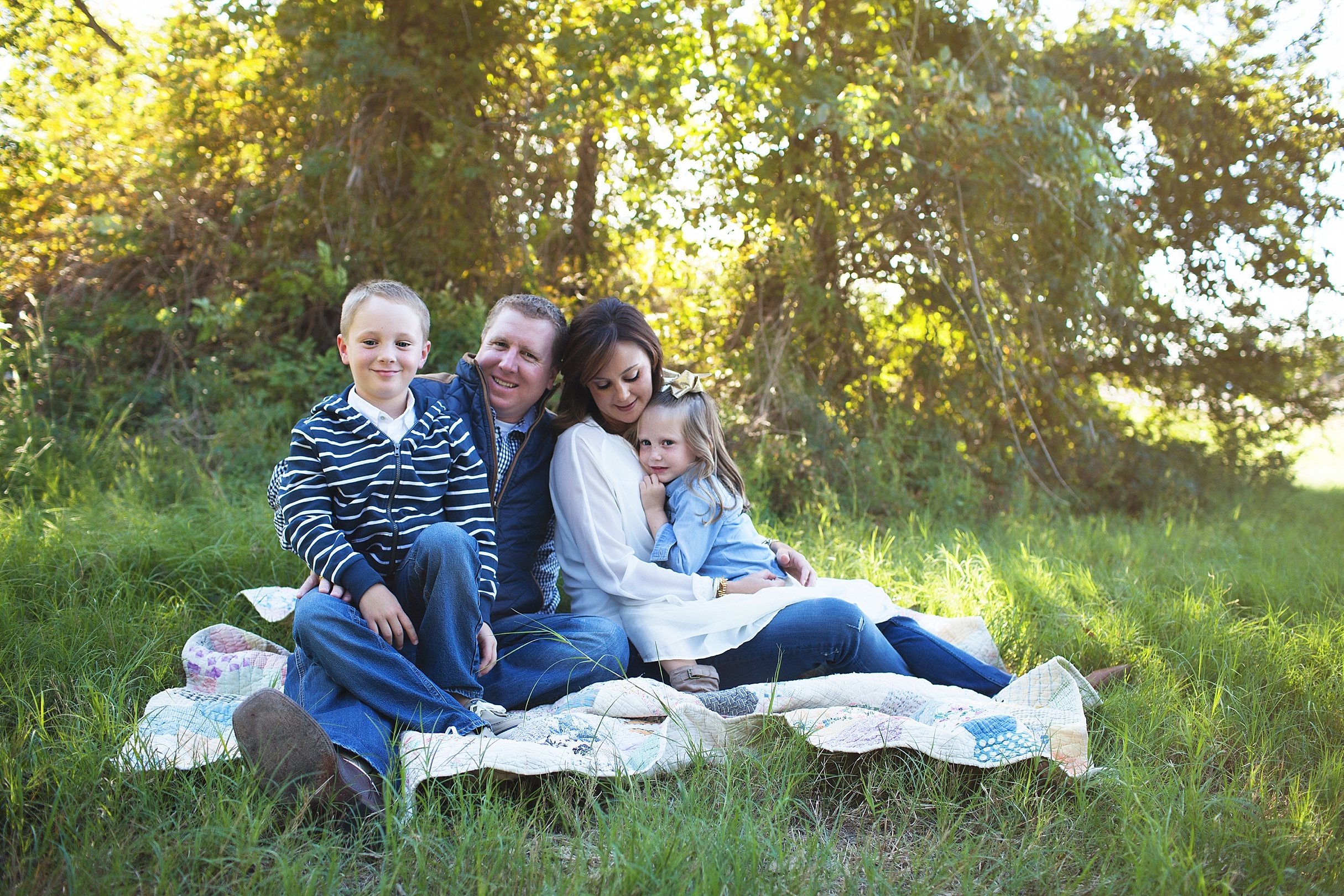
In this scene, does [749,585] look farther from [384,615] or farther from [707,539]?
[384,615]

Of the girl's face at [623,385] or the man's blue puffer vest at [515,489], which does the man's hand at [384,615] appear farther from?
the girl's face at [623,385]

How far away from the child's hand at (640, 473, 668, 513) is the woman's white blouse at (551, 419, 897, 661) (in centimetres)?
2

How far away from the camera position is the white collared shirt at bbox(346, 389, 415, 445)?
250 centimetres

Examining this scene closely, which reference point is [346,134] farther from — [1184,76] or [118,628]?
[1184,76]

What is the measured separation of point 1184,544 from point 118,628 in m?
4.87

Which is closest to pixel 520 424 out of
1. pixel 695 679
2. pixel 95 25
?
pixel 695 679

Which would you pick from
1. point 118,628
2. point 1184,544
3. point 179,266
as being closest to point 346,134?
point 179,266

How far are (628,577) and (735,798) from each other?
0.85m

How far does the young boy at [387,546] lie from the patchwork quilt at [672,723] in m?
0.16

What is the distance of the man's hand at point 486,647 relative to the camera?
2.48 meters

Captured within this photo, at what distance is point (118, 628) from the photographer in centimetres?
288

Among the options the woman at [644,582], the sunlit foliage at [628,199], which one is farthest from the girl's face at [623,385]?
the sunlit foliage at [628,199]

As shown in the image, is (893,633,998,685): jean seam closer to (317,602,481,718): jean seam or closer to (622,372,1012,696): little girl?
(622,372,1012,696): little girl

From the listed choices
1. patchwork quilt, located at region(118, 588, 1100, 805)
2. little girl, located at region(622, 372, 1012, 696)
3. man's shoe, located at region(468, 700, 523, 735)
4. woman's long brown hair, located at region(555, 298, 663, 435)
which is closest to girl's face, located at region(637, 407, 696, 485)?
little girl, located at region(622, 372, 1012, 696)
